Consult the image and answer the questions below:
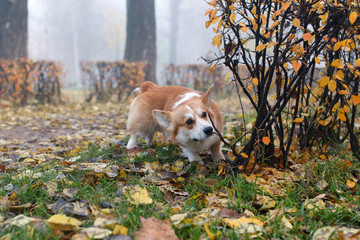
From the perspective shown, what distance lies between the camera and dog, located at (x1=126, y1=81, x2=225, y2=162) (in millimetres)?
3227

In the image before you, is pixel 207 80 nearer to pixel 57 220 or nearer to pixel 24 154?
pixel 24 154

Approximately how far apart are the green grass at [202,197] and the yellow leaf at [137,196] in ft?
0.12

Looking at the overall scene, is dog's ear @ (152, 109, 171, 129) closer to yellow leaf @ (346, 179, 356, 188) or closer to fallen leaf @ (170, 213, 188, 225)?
fallen leaf @ (170, 213, 188, 225)

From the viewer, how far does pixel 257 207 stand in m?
2.36

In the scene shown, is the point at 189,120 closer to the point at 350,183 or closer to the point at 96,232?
the point at 350,183

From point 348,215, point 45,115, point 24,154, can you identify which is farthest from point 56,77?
point 348,215

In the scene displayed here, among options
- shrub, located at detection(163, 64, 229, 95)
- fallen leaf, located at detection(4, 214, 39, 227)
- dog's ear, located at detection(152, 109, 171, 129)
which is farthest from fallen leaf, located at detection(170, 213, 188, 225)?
shrub, located at detection(163, 64, 229, 95)

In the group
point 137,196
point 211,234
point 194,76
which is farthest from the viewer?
point 194,76

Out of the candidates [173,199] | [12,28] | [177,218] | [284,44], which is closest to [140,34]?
[12,28]

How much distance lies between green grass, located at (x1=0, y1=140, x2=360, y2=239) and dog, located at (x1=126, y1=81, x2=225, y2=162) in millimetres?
300

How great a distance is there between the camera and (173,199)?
2.46 metres

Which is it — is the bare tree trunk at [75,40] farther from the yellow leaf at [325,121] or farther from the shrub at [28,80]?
the yellow leaf at [325,121]

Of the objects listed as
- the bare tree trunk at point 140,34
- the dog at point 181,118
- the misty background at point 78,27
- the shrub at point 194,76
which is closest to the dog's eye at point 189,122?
the dog at point 181,118

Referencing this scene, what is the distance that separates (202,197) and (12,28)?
9.60m
